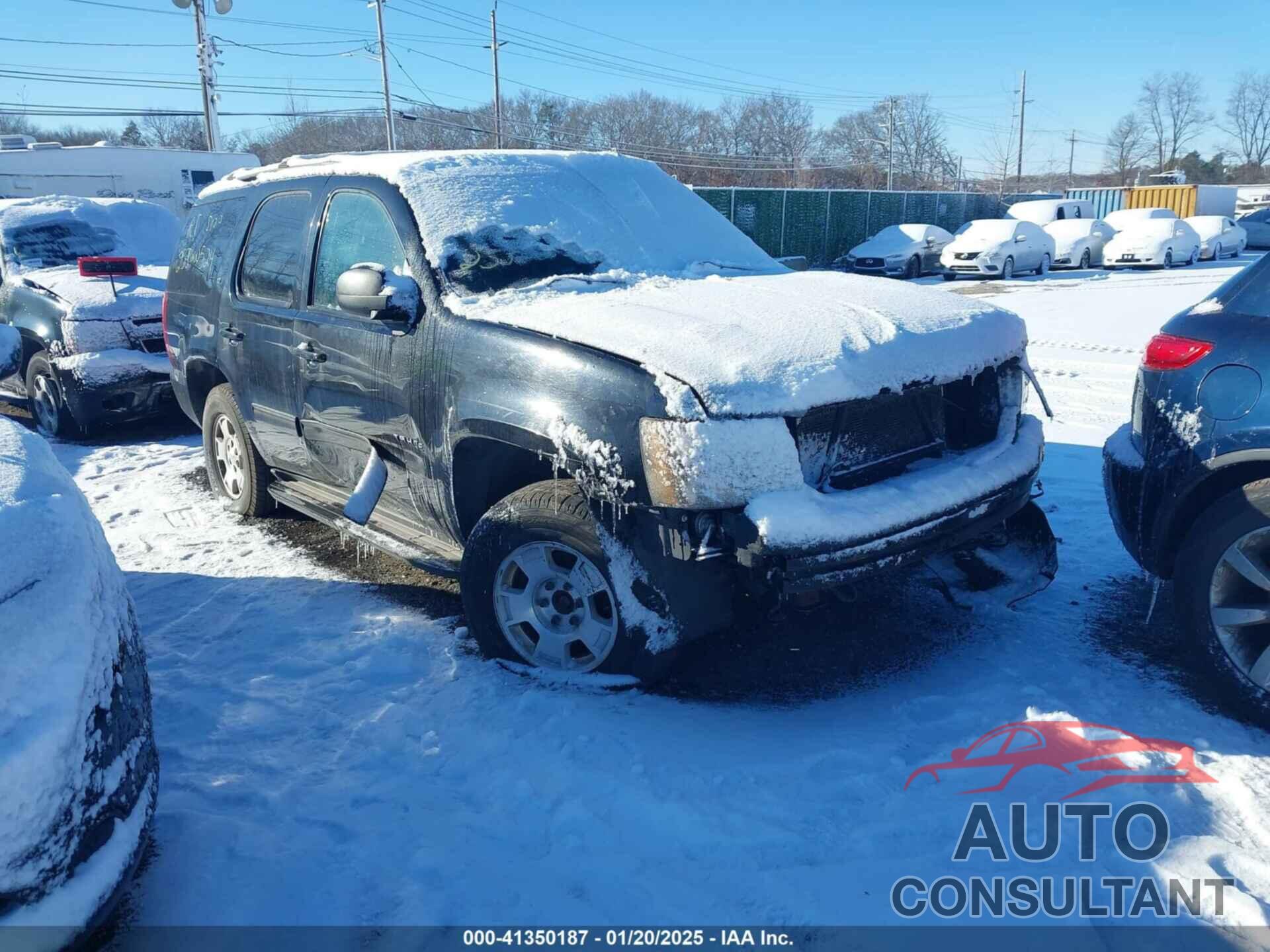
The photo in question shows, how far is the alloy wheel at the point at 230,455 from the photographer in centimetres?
539

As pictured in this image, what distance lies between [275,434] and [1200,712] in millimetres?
4219

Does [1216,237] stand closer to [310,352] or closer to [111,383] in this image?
[111,383]

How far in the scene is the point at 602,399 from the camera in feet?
9.93

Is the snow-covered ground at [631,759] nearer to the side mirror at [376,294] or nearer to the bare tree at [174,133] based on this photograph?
the side mirror at [376,294]

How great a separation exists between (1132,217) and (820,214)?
9.66m

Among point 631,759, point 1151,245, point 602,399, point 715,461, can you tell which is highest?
point 1151,245

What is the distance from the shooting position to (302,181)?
451 centimetres

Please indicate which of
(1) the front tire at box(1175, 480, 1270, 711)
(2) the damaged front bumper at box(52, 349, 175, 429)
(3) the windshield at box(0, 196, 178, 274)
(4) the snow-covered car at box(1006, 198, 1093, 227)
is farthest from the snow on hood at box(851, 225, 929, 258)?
(1) the front tire at box(1175, 480, 1270, 711)

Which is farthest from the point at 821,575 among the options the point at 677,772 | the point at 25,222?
Result: the point at 25,222

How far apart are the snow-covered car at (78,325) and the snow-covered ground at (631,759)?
3.60m

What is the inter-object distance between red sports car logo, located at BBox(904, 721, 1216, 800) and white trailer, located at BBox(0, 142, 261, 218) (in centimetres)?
2253

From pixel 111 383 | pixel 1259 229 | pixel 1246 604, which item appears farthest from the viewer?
pixel 1259 229

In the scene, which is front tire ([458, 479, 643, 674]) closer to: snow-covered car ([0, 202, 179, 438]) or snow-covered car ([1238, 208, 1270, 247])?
snow-covered car ([0, 202, 179, 438])

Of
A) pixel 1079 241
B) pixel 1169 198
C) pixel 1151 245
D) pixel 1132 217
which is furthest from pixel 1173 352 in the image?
pixel 1169 198
